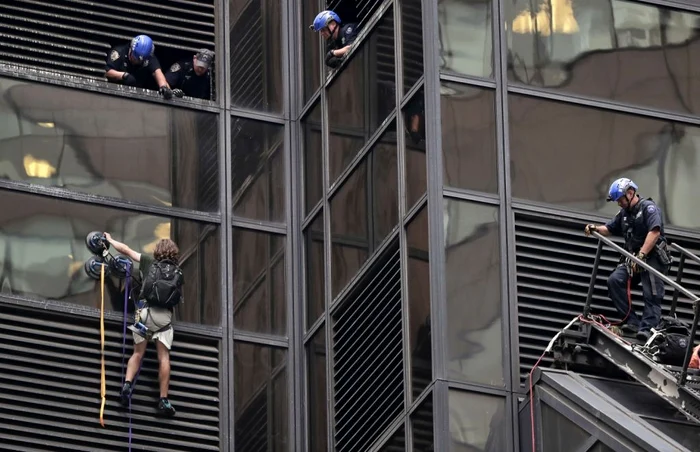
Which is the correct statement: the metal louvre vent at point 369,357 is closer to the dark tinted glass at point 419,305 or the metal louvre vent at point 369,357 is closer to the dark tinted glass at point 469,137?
the dark tinted glass at point 419,305

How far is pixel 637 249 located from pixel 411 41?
11.9ft

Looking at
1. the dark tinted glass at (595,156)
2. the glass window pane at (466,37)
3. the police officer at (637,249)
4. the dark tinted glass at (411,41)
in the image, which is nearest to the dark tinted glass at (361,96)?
the dark tinted glass at (411,41)

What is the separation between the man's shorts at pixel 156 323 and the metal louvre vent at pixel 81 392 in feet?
0.81

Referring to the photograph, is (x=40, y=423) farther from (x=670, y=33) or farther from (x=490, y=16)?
(x=670, y=33)

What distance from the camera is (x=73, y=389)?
27.7m

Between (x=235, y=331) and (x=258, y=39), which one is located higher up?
(x=258, y=39)

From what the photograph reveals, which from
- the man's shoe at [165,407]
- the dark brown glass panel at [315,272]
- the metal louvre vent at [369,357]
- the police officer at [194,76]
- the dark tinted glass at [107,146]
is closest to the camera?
the metal louvre vent at [369,357]

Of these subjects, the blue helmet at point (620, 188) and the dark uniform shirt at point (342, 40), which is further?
the dark uniform shirt at point (342, 40)

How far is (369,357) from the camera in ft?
87.8

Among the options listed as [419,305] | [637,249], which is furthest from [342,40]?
[637,249]

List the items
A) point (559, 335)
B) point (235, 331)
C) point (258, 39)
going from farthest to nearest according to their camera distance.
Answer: point (258, 39) → point (235, 331) → point (559, 335)

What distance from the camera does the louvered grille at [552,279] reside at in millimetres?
25688

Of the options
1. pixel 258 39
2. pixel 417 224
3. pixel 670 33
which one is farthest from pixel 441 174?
pixel 258 39

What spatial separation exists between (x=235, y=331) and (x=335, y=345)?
1.63 m
